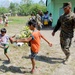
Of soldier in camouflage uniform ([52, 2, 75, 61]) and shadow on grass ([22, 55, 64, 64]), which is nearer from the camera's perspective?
soldier in camouflage uniform ([52, 2, 75, 61])

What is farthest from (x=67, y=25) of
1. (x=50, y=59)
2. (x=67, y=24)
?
(x=50, y=59)

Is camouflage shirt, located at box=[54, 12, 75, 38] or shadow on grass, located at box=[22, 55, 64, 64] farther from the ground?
camouflage shirt, located at box=[54, 12, 75, 38]

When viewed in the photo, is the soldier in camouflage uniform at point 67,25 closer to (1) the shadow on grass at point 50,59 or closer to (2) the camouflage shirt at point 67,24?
(2) the camouflage shirt at point 67,24

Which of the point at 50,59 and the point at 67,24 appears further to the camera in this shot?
the point at 50,59

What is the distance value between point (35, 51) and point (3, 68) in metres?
1.29

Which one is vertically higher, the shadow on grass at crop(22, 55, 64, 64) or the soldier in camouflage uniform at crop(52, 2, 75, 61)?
the soldier in camouflage uniform at crop(52, 2, 75, 61)

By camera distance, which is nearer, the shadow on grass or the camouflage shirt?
the camouflage shirt

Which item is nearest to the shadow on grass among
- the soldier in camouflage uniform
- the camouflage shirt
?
the soldier in camouflage uniform

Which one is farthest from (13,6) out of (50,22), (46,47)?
(46,47)

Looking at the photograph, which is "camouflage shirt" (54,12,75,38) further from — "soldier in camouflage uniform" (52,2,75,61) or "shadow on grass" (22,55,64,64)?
"shadow on grass" (22,55,64,64)

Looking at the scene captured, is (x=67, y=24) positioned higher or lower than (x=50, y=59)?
higher

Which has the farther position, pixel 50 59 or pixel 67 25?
pixel 50 59

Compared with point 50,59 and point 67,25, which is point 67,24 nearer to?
point 67,25

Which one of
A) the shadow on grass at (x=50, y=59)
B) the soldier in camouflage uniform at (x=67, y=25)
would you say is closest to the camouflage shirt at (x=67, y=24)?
the soldier in camouflage uniform at (x=67, y=25)
